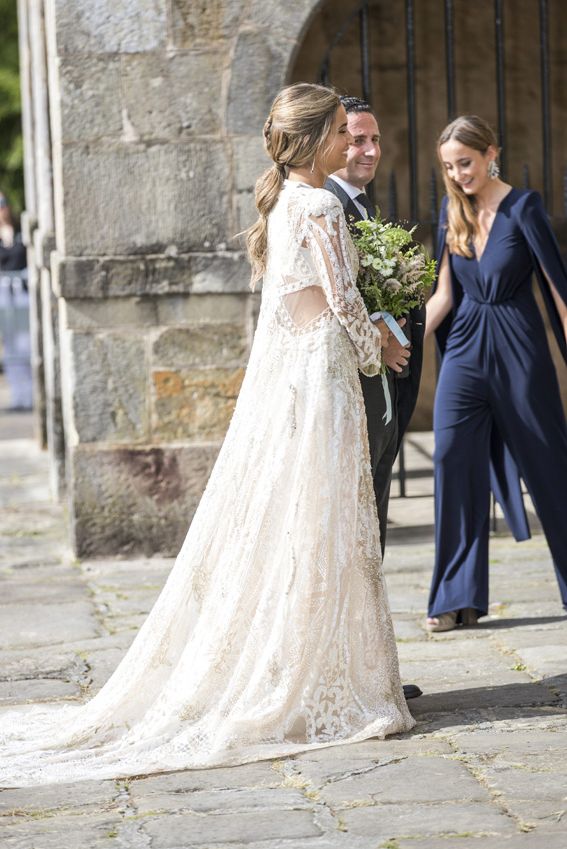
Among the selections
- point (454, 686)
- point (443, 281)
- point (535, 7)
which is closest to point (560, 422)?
point (443, 281)

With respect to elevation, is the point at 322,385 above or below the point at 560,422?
above

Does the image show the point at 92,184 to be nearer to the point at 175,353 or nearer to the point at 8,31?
the point at 175,353

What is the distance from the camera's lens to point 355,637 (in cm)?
418

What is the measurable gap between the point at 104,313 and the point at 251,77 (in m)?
1.24

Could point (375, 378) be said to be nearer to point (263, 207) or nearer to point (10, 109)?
point (263, 207)

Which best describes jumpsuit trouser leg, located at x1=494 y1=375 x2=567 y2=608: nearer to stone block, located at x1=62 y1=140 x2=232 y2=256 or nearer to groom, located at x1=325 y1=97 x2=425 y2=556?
groom, located at x1=325 y1=97 x2=425 y2=556

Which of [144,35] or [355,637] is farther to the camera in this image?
[144,35]

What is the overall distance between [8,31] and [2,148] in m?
2.05

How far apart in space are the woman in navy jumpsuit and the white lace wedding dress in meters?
1.26

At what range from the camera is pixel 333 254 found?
4105 millimetres

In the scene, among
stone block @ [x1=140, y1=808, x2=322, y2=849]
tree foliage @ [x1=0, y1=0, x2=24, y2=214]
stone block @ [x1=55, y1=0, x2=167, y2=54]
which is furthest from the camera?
tree foliage @ [x1=0, y1=0, x2=24, y2=214]

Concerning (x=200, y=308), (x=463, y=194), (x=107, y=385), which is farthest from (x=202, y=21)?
(x=463, y=194)

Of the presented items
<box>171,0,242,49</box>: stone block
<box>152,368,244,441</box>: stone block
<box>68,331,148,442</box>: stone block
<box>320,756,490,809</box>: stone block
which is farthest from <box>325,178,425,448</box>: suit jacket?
<box>171,0,242,49</box>: stone block

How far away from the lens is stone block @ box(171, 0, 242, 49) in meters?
6.65
